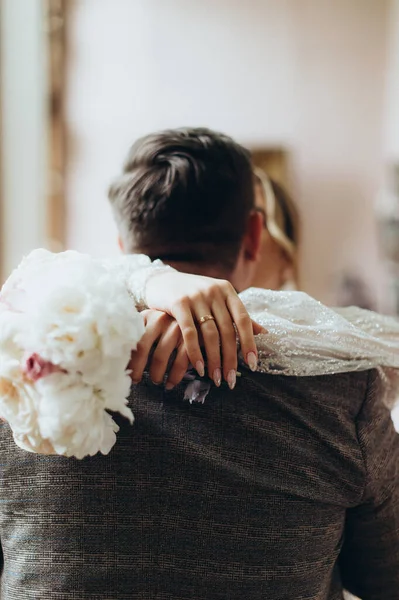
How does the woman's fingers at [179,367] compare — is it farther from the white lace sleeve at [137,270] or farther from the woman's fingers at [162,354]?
the white lace sleeve at [137,270]

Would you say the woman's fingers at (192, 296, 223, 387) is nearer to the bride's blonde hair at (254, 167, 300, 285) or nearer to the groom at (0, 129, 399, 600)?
the groom at (0, 129, 399, 600)

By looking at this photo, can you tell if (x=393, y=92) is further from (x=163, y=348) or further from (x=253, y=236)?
(x=163, y=348)

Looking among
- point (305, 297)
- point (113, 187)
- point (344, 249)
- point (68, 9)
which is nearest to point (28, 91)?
point (68, 9)

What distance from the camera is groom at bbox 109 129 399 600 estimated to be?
2.37ft

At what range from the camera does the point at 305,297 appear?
88cm

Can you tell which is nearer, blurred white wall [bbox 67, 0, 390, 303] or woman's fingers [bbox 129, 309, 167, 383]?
woman's fingers [bbox 129, 309, 167, 383]

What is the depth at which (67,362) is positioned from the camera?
0.56 metres

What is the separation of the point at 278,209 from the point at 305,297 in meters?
1.17

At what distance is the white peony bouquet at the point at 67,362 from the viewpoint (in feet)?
1.83

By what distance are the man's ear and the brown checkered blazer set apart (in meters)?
0.28

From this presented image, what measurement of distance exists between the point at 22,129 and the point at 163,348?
10.8 ft

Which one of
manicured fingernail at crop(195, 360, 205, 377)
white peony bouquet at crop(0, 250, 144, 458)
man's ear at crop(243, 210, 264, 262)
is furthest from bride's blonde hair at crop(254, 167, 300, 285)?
white peony bouquet at crop(0, 250, 144, 458)

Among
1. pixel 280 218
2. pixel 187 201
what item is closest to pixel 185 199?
pixel 187 201

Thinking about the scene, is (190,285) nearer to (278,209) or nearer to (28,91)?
(278,209)
